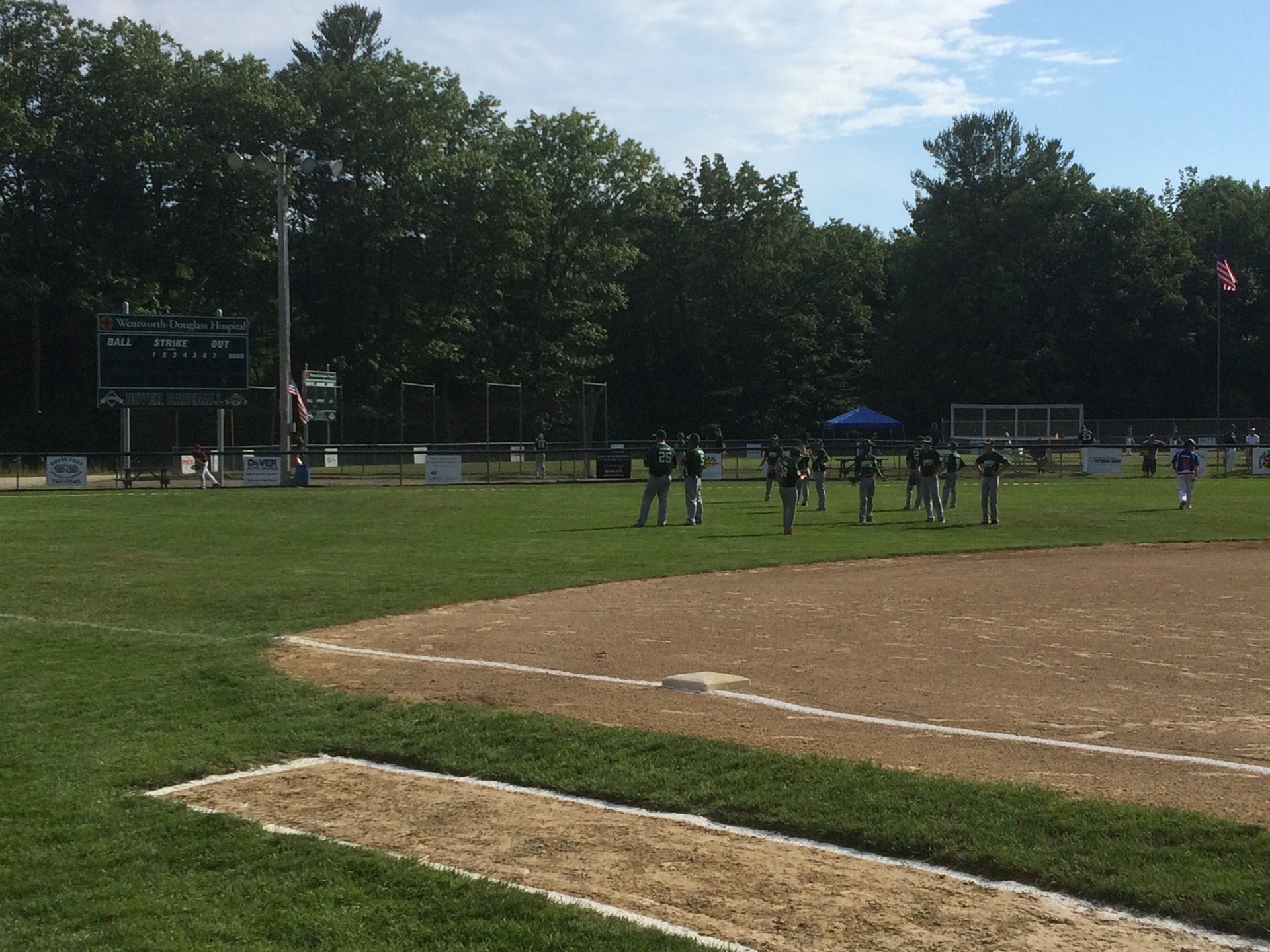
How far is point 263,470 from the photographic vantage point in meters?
40.6

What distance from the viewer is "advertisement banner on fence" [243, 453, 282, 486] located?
40406 millimetres

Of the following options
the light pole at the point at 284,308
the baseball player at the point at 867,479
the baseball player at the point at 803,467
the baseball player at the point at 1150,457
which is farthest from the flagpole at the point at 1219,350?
the light pole at the point at 284,308

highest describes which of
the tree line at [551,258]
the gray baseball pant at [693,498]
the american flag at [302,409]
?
the tree line at [551,258]

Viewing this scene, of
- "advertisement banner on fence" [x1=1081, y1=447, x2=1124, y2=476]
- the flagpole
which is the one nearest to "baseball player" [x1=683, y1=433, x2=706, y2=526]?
"advertisement banner on fence" [x1=1081, y1=447, x2=1124, y2=476]

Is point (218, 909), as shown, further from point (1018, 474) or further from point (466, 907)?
point (1018, 474)

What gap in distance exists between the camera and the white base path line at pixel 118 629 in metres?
12.3

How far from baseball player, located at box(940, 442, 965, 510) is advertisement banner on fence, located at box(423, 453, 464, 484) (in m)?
17.3

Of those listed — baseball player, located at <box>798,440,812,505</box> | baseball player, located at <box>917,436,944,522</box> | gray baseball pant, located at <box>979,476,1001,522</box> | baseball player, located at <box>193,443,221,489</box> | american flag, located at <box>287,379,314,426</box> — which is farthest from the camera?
american flag, located at <box>287,379,314,426</box>

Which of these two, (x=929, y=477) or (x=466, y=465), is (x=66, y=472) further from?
(x=929, y=477)

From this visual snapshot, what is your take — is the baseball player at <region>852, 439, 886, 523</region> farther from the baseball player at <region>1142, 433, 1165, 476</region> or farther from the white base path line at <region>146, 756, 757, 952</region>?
the baseball player at <region>1142, 433, 1165, 476</region>

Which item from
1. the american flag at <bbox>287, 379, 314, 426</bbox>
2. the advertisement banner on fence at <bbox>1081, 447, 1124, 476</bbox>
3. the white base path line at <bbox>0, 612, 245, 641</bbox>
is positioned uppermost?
the american flag at <bbox>287, 379, 314, 426</bbox>

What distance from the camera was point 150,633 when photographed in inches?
489

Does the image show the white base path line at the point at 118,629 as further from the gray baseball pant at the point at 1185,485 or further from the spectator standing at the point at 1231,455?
the spectator standing at the point at 1231,455

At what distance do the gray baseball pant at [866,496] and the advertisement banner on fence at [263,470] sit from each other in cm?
2089
